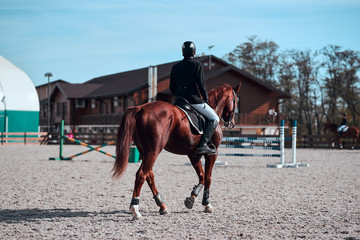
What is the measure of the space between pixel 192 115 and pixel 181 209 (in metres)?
1.64

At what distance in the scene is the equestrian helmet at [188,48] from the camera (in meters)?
7.84

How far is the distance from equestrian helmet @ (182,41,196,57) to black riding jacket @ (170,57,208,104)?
9cm

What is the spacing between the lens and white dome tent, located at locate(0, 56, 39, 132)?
4484 centimetres

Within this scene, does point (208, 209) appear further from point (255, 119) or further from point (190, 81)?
point (255, 119)

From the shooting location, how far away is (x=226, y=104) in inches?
347

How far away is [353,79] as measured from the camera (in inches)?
1959

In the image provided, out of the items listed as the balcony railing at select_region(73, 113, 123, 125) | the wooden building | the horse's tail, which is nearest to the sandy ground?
the horse's tail

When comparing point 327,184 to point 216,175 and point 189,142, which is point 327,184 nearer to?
point 216,175

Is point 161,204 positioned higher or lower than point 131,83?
lower

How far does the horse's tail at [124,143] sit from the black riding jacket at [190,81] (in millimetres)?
1069

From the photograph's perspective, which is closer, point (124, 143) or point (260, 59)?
point (124, 143)

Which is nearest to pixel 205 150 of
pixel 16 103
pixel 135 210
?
pixel 135 210

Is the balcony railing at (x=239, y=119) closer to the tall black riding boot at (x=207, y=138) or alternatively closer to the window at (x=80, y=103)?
the window at (x=80, y=103)

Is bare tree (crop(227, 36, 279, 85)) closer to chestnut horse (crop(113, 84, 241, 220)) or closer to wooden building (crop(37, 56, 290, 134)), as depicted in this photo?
wooden building (crop(37, 56, 290, 134))
